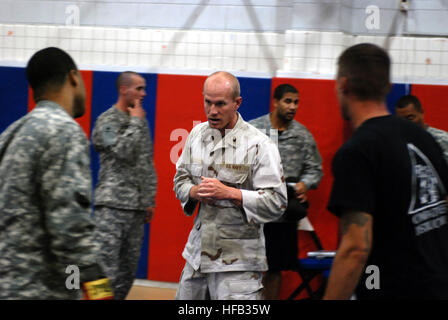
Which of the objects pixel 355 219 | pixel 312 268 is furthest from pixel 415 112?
pixel 355 219

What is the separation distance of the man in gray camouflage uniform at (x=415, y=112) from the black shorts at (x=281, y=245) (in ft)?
4.93

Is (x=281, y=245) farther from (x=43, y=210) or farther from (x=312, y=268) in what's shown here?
(x=43, y=210)

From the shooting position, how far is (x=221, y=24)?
6.43 meters

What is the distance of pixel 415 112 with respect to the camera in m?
5.47

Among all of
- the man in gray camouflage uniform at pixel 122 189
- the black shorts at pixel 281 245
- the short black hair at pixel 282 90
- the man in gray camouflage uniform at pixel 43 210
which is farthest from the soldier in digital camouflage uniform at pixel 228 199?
the short black hair at pixel 282 90

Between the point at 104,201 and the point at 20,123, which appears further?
the point at 104,201

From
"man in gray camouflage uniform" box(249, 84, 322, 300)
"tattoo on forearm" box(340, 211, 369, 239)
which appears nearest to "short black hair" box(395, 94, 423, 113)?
"man in gray camouflage uniform" box(249, 84, 322, 300)

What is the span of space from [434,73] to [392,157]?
420cm

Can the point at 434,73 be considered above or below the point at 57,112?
above

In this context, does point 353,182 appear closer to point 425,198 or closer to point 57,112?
point 425,198
